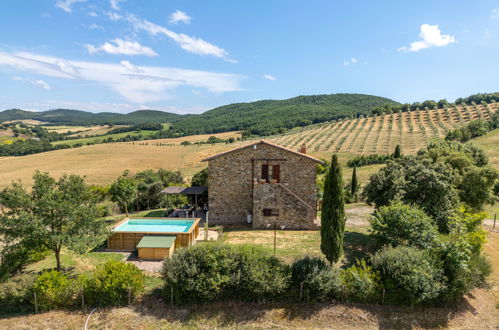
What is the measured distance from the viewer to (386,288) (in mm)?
13031

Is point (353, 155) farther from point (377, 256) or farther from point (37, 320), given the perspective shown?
point (37, 320)

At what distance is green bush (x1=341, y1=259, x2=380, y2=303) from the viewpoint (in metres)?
12.8

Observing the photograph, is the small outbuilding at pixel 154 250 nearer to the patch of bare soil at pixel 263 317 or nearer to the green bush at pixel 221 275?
the green bush at pixel 221 275

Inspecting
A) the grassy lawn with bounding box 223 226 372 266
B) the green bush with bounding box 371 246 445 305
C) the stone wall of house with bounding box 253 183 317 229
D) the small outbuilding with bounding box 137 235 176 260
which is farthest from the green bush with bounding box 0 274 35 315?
the green bush with bounding box 371 246 445 305

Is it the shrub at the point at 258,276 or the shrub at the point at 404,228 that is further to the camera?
the shrub at the point at 404,228

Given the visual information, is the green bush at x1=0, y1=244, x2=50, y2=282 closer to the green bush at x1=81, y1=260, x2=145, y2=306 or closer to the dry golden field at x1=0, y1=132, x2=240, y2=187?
the green bush at x1=81, y1=260, x2=145, y2=306

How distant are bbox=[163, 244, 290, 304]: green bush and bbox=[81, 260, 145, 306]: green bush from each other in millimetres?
1494

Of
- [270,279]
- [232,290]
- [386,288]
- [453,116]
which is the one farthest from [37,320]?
[453,116]

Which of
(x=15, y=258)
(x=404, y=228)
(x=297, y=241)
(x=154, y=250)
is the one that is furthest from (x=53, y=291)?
(x=404, y=228)

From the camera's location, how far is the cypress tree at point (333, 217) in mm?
14805

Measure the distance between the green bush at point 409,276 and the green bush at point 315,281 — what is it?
2248 mm

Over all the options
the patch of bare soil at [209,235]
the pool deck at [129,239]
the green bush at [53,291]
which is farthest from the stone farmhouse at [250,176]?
the green bush at [53,291]

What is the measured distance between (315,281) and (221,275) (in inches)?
164

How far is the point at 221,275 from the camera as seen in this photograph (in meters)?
12.9
